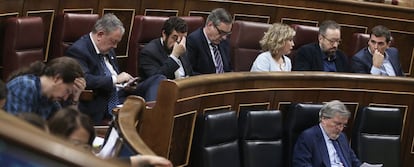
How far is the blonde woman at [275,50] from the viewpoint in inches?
81.1

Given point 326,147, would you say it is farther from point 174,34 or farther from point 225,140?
point 174,34

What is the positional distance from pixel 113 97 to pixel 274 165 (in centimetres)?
39

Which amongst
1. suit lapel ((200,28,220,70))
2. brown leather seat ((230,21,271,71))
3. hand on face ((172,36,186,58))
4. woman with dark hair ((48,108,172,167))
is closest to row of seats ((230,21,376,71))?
brown leather seat ((230,21,271,71))

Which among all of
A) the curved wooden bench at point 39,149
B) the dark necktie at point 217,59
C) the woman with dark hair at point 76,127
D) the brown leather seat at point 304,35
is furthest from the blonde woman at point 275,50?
the curved wooden bench at point 39,149

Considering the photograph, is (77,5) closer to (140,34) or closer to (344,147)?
(140,34)

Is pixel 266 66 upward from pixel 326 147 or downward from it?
upward

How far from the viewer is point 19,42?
188cm

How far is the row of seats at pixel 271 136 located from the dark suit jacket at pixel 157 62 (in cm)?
21

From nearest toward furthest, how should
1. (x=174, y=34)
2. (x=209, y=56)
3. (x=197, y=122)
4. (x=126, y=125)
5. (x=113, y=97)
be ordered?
1. (x=126, y=125)
2. (x=197, y=122)
3. (x=113, y=97)
4. (x=174, y=34)
5. (x=209, y=56)

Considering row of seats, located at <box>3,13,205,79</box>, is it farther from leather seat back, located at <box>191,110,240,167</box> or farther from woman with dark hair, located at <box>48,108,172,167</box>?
woman with dark hair, located at <box>48,108,172,167</box>

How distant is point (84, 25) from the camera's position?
2027mm

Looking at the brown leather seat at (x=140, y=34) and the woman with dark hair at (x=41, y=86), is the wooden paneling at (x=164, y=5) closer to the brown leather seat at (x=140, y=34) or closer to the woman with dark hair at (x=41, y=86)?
the brown leather seat at (x=140, y=34)

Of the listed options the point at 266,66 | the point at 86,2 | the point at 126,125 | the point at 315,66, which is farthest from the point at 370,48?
the point at 126,125

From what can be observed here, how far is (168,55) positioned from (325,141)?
432 mm
